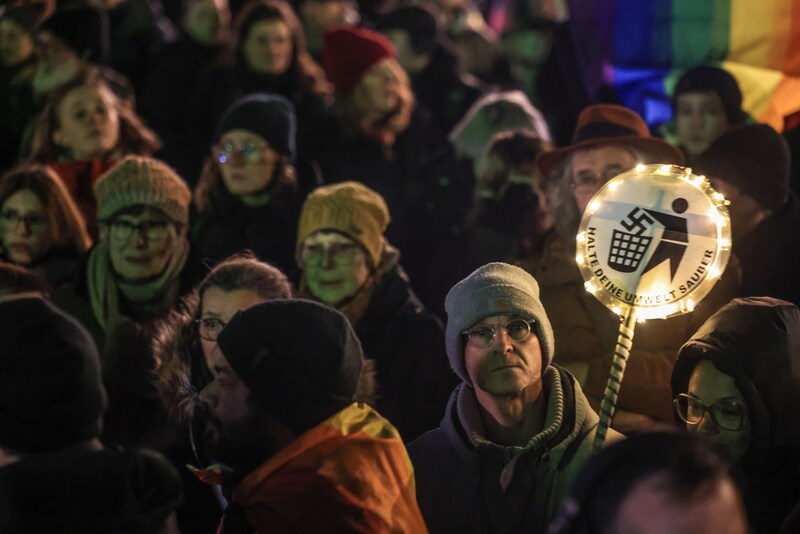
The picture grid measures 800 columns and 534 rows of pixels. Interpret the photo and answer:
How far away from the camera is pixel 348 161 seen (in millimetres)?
7379

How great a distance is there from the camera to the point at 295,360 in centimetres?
383

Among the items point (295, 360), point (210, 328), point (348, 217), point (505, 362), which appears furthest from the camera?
point (348, 217)

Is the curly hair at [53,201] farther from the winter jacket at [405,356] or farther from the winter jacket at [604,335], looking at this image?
the winter jacket at [604,335]

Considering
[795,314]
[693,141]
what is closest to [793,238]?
[693,141]

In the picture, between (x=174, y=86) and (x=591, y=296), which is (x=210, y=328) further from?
(x=174, y=86)

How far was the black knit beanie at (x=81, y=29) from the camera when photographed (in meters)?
7.99

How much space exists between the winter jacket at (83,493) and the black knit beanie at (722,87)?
11.3 feet

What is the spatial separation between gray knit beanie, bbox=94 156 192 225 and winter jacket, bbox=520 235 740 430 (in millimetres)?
1613

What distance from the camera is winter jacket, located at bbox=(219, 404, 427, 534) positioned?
3.70 metres

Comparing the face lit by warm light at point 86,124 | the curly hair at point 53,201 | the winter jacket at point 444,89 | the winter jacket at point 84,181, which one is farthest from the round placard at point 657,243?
the winter jacket at point 444,89

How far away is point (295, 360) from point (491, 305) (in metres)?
0.70

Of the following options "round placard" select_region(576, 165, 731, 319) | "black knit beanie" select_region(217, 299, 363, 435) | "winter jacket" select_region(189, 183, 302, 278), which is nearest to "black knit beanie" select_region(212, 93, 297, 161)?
"winter jacket" select_region(189, 183, 302, 278)

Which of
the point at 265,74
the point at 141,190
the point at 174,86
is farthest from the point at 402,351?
the point at 174,86

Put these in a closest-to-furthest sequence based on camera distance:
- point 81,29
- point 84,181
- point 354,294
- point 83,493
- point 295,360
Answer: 1. point 83,493
2. point 295,360
3. point 354,294
4. point 84,181
5. point 81,29
